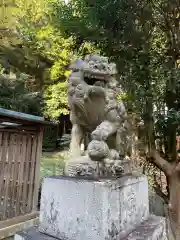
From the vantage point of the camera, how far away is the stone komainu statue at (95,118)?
1.89 m

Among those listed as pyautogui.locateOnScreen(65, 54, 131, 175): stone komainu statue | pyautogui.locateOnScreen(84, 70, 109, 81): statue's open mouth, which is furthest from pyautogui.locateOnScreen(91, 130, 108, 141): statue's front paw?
pyautogui.locateOnScreen(84, 70, 109, 81): statue's open mouth

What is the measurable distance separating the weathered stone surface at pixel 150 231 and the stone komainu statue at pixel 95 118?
49 cm

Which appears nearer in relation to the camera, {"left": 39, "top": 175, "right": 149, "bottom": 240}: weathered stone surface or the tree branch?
{"left": 39, "top": 175, "right": 149, "bottom": 240}: weathered stone surface

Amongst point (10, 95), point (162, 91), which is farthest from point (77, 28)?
point (10, 95)

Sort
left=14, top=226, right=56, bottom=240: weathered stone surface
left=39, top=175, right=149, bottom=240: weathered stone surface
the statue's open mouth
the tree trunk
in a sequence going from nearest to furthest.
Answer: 1. left=39, top=175, right=149, bottom=240: weathered stone surface
2. left=14, top=226, right=56, bottom=240: weathered stone surface
3. the statue's open mouth
4. the tree trunk

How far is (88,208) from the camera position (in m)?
1.67

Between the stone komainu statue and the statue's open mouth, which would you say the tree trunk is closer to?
the stone komainu statue

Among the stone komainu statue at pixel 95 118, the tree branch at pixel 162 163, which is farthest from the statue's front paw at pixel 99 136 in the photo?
the tree branch at pixel 162 163

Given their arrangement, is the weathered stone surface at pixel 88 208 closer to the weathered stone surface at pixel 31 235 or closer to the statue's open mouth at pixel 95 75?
the weathered stone surface at pixel 31 235

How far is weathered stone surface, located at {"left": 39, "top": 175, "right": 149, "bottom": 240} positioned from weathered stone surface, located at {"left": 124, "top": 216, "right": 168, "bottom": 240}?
50 millimetres

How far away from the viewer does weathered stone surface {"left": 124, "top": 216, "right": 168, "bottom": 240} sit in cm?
189

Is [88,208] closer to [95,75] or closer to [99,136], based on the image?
[99,136]

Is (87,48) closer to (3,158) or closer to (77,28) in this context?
(77,28)

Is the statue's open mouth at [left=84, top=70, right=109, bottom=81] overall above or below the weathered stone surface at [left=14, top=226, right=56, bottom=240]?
above
